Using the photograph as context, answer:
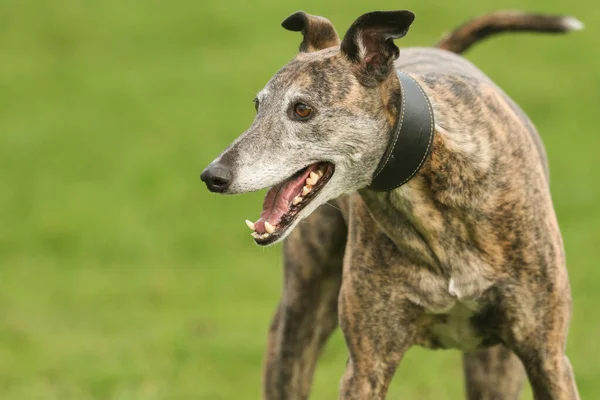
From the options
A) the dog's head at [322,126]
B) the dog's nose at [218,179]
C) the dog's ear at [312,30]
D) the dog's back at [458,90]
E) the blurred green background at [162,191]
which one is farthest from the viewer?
the blurred green background at [162,191]

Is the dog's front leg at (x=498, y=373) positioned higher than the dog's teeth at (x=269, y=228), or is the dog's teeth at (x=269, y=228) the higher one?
the dog's teeth at (x=269, y=228)

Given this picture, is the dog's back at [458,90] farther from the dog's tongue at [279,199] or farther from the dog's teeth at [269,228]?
the dog's teeth at [269,228]

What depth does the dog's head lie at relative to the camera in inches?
201

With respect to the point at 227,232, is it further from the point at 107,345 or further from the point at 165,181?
the point at 107,345

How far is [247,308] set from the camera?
11.9 metres

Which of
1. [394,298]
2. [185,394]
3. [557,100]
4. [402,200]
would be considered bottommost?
[185,394]

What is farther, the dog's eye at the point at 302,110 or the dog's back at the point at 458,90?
the dog's back at the point at 458,90

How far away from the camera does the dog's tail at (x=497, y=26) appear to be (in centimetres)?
733

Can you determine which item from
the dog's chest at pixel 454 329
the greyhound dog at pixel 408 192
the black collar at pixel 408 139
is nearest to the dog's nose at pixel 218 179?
the greyhound dog at pixel 408 192

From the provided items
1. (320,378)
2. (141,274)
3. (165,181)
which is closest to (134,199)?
(165,181)

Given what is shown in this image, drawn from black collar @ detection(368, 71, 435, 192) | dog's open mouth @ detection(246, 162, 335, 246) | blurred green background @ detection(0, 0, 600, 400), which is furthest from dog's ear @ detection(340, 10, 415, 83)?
blurred green background @ detection(0, 0, 600, 400)

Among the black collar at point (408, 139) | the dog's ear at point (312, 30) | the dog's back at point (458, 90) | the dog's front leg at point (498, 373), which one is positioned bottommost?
the dog's front leg at point (498, 373)

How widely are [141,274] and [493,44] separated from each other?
836 centimetres

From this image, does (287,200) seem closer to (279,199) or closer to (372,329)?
(279,199)
